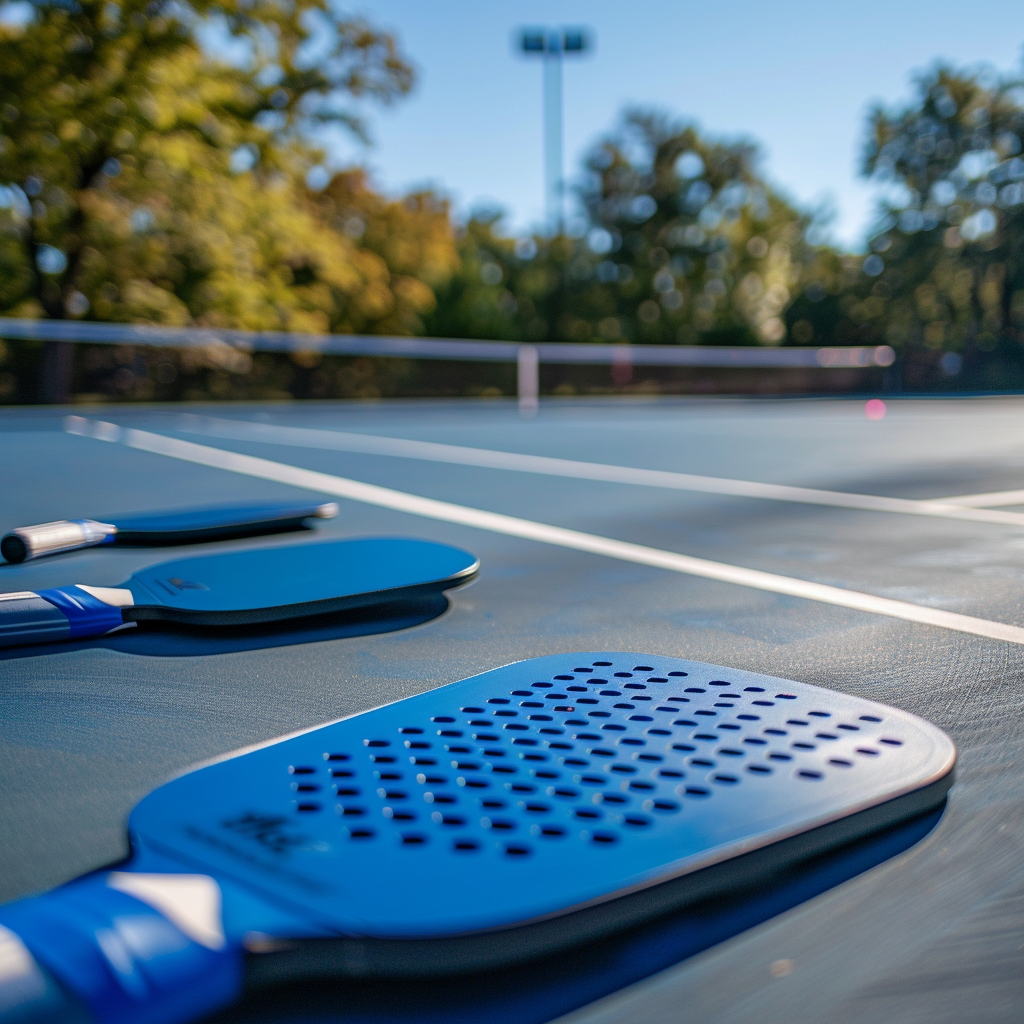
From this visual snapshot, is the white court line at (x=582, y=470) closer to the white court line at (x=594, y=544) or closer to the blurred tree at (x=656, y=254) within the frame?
the white court line at (x=594, y=544)

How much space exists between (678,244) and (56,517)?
33815mm

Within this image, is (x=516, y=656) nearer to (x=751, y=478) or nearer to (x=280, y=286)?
(x=751, y=478)

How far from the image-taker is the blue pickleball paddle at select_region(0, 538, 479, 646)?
1.37 metres

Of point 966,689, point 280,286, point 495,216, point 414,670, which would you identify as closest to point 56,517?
point 414,670

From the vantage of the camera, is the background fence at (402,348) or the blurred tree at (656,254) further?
the blurred tree at (656,254)

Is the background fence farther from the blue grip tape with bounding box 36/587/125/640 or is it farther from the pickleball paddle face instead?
the pickleball paddle face

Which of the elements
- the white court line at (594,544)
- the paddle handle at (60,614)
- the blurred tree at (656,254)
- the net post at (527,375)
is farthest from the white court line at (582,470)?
the blurred tree at (656,254)

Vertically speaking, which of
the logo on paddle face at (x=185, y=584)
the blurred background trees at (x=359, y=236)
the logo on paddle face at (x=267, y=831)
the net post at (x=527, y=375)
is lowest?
the logo on paddle face at (x=267, y=831)

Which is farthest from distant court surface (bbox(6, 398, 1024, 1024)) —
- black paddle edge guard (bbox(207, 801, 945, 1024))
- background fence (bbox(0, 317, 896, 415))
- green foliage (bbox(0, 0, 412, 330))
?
green foliage (bbox(0, 0, 412, 330))

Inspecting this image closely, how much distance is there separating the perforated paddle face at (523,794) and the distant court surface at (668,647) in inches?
2.3

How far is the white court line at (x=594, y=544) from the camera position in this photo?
1.58 m

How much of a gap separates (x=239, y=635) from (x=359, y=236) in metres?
26.1

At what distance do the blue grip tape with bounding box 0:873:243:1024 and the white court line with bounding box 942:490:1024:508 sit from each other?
2.83 metres

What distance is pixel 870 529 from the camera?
99.1 inches
